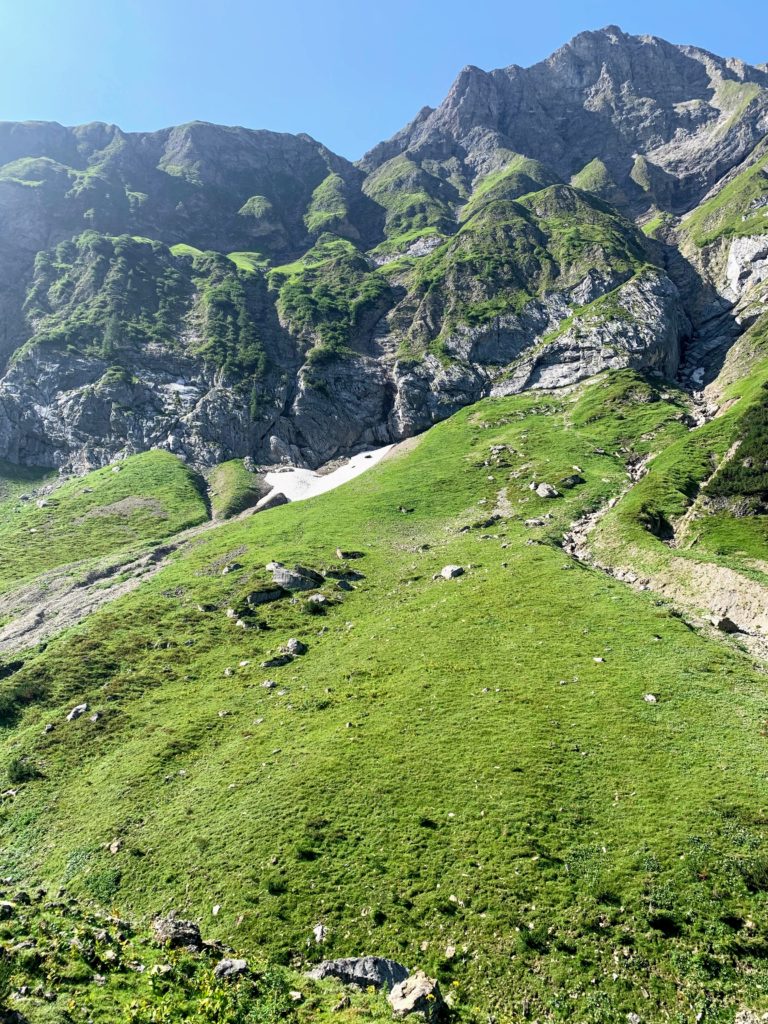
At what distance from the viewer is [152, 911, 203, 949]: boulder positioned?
57.9 feet

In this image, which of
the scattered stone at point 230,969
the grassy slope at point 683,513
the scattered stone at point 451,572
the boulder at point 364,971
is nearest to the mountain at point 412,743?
the scattered stone at point 230,969

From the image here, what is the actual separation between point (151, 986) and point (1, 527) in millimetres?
122692

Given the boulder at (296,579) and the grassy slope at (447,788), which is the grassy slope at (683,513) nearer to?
the grassy slope at (447,788)

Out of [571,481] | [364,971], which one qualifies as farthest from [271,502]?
[364,971]

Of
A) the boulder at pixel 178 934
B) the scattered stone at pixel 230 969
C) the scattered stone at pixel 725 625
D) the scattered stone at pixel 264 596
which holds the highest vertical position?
the scattered stone at pixel 230 969

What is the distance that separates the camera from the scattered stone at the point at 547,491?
82.4 m

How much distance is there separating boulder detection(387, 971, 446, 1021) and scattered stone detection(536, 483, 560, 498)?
72.5 m

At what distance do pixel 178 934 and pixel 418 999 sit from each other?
27.8ft

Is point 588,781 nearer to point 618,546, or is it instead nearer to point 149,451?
point 618,546

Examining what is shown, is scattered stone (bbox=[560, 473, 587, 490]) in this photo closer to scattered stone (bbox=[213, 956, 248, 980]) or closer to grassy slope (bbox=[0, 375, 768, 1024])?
grassy slope (bbox=[0, 375, 768, 1024])

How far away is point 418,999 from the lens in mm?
15242

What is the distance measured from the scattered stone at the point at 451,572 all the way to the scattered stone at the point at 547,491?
100 ft

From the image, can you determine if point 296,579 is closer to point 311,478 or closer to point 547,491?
point 547,491

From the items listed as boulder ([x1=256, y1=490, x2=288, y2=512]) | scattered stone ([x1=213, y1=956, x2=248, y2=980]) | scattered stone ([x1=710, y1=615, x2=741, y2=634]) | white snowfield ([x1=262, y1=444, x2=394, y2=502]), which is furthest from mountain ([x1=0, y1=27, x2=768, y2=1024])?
white snowfield ([x1=262, y1=444, x2=394, y2=502])
